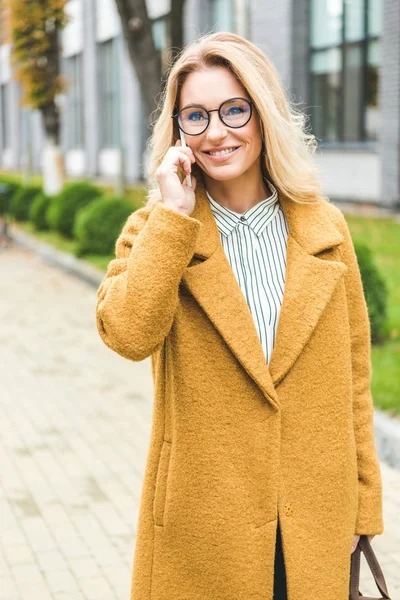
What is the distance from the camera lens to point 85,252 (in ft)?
47.9

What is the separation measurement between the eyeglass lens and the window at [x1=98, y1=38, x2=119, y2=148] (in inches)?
1175

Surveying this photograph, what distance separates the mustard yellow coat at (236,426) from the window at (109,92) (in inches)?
1181

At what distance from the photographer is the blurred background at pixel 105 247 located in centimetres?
479

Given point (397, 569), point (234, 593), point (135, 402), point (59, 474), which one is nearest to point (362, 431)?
point (234, 593)

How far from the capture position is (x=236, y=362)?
2225mm

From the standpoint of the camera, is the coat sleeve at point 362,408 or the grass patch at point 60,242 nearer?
the coat sleeve at point 362,408

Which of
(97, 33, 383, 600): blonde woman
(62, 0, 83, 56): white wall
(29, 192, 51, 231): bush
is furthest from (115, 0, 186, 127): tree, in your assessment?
(62, 0, 83, 56): white wall

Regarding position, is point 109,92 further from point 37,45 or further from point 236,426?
point 236,426

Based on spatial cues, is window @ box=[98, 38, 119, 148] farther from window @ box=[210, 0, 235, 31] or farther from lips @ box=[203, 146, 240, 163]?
lips @ box=[203, 146, 240, 163]

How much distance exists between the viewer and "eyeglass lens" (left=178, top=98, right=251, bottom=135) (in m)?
2.27

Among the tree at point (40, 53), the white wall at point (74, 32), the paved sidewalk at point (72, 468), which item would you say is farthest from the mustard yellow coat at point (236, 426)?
the white wall at point (74, 32)

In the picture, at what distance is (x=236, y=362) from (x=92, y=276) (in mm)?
10938

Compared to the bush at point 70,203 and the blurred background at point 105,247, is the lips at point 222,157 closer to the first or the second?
the blurred background at point 105,247

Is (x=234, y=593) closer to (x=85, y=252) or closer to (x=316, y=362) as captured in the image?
(x=316, y=362)
